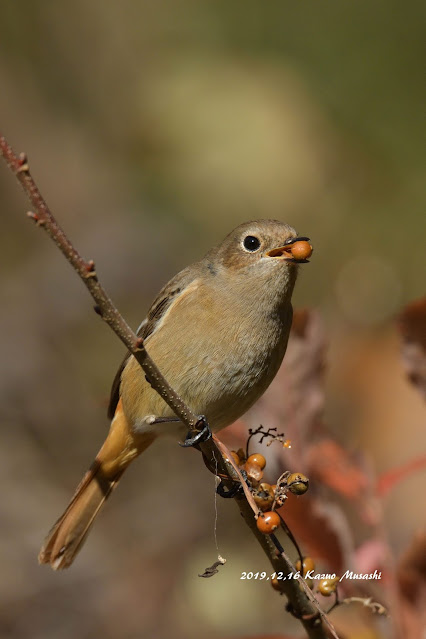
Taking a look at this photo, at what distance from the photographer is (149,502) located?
5293mm

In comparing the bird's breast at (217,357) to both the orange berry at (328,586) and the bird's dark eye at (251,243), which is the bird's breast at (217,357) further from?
the orange berry at (328,586)

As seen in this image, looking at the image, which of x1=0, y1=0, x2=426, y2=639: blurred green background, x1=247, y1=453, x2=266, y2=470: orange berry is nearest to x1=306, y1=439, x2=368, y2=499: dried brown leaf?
x1=247, y1=453, x2=266, y2=470: orange berry

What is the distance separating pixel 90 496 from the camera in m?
3.56

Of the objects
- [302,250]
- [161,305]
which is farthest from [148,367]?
[161,305]

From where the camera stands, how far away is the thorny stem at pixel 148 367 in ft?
5.14

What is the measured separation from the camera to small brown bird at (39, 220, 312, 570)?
3076 mm

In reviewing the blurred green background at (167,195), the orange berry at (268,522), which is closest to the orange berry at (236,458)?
the orange berry at (268,522)

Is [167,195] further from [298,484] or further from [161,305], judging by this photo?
[298,484]

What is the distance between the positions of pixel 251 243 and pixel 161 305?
46 centimetres

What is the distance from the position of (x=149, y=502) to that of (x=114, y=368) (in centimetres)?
105

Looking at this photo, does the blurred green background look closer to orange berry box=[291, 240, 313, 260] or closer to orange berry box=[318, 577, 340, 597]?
orange berry box=[291, 240, 313, 260]

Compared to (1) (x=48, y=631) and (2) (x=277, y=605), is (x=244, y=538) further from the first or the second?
(1) (x=48, y=631)

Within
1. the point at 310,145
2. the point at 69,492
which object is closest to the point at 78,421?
the point at 69,492

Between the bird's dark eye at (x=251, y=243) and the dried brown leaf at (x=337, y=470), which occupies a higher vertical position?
the bird's dark eye at (x=251, y=243)
